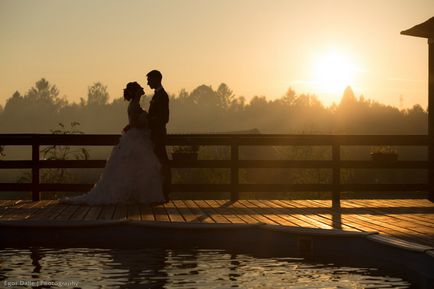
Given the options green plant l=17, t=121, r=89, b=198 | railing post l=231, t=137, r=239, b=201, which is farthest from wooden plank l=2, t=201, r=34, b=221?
Answer: railing post l=231, t=137, r=239, b=201

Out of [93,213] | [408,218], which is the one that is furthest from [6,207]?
[408,218]

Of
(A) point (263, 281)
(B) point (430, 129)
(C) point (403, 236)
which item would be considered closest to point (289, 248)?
(C) point (403, 236)

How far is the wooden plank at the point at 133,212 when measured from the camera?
10.1 metres

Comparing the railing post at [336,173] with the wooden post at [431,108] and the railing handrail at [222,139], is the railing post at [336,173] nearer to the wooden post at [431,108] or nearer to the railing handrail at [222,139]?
the railing handrail at [222,139]

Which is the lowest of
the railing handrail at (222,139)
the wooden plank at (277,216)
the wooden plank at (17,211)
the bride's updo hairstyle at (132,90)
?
the wooden plank at (277,216)

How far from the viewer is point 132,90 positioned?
12.1 meters

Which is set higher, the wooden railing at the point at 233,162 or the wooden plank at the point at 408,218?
the wooden railing at the point at 233,162

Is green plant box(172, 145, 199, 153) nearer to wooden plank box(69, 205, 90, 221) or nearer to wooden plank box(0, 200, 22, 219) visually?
wooden plank box(69, 205, 90, 221)

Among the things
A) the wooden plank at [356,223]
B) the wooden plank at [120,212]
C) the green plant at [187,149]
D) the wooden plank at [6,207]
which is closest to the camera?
the wooden plank at [356,223]

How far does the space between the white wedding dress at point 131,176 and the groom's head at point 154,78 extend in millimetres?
384

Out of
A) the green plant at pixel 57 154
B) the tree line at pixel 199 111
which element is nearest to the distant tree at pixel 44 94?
the tree line at pixel 199 111

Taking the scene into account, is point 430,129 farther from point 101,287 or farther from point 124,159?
point 101,287

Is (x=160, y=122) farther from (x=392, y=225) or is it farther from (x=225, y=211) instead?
(x=392, y=225)

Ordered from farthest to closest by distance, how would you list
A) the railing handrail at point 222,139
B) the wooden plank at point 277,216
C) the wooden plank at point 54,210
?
the railing handrail at point 222,139, the wooden plank at point 54,210, the wooden plank at point 277,216
